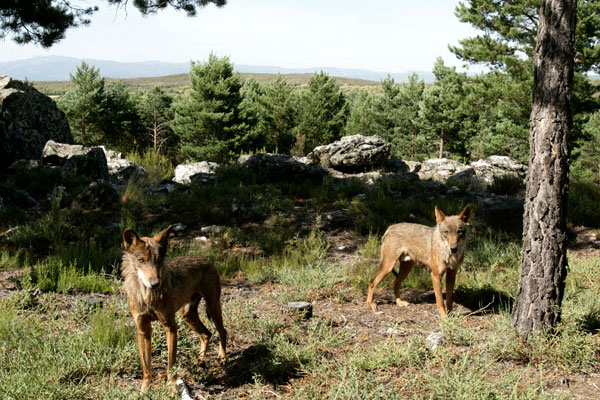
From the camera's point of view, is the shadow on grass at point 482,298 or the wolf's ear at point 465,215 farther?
the shadow on grass at point 482,298

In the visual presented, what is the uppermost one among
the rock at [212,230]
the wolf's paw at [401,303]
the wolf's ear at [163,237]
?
the wolf's ear at [163,237]

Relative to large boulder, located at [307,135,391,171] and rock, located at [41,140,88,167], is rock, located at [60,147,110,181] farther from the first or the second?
large boulder, located at [307,135,391,171]

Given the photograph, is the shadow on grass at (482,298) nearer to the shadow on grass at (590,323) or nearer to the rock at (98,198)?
the shadow on grass at (590,323)

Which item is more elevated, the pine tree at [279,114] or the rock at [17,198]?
the pine tree at [279,114]

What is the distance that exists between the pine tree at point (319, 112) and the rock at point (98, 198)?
134 ft

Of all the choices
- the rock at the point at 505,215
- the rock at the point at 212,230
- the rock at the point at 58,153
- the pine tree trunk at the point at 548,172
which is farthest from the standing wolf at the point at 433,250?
the rock at the point at 58,153

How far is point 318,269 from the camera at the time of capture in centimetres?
597

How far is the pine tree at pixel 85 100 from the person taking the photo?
4012 centimetres

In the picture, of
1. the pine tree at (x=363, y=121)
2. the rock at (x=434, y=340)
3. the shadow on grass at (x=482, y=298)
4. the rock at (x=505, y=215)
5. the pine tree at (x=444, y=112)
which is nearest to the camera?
the rock at (x=434, y=340)

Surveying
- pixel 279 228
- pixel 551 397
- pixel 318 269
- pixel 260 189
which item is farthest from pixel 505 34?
pixel 551 397

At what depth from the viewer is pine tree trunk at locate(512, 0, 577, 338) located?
12.6ft

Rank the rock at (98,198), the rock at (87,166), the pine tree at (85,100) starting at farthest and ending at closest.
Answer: the pine tree at (85,100) < the rock at (87,166) < the rock at (98,198)

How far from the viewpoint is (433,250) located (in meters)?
5.02

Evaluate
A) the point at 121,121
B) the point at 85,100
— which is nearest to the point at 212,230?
the point at 85,100
